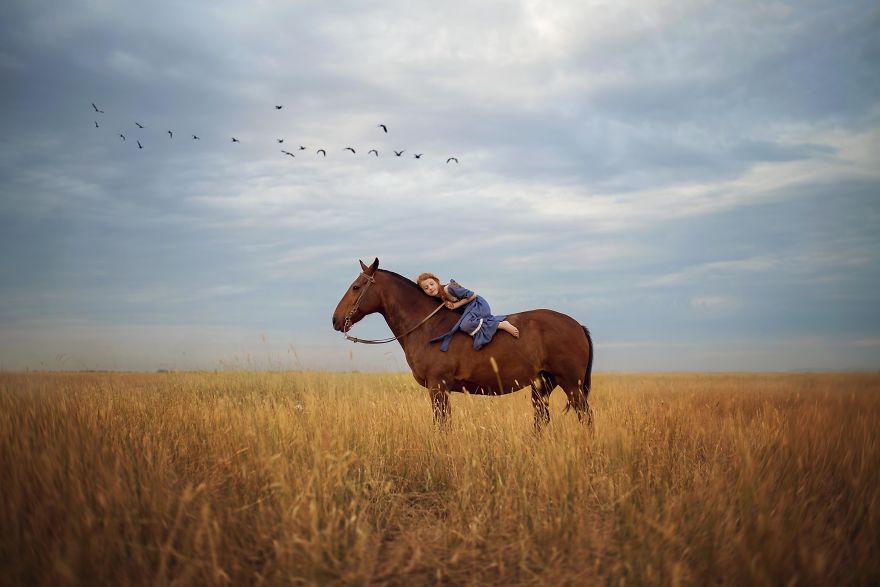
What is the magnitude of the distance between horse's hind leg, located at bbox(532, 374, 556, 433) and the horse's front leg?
3.94 feet

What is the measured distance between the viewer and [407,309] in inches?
327

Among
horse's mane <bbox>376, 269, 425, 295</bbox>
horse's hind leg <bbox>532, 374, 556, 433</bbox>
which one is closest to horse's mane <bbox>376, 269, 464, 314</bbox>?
horse's mane <bbox>376, 269, 425, 295</bbox>

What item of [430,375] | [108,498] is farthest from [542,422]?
[108,498]

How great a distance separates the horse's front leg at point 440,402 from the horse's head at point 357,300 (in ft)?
4.78

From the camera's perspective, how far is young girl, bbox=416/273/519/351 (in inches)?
315

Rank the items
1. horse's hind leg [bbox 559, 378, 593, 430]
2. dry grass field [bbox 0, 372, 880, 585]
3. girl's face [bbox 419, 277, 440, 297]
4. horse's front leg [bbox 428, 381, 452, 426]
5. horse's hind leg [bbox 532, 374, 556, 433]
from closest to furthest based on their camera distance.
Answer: dry grass field [bbox 0, 372, 880, 585], horse's front leg [bbox 428, 381, 452, 426], horse's hind leg [bbox 532, 374, 556, 433], horse's hind leg [bbox 559, 378, 593, 430], girl's face [bbox 419, 277, 440, 297]

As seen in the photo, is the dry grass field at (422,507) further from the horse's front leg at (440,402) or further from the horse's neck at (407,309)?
the horse's neck at (407,309)

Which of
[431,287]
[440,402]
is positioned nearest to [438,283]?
[431,287]

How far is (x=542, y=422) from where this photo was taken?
7.80 meters

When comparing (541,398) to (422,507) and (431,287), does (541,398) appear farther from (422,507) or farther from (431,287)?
(422,507)

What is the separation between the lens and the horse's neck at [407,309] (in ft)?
27.1

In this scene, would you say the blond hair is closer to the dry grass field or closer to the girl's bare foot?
the girl's bare foot

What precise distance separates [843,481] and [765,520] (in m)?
2.73

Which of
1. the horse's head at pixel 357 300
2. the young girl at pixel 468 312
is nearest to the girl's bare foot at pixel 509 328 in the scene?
the young girl at pixel 468 312
